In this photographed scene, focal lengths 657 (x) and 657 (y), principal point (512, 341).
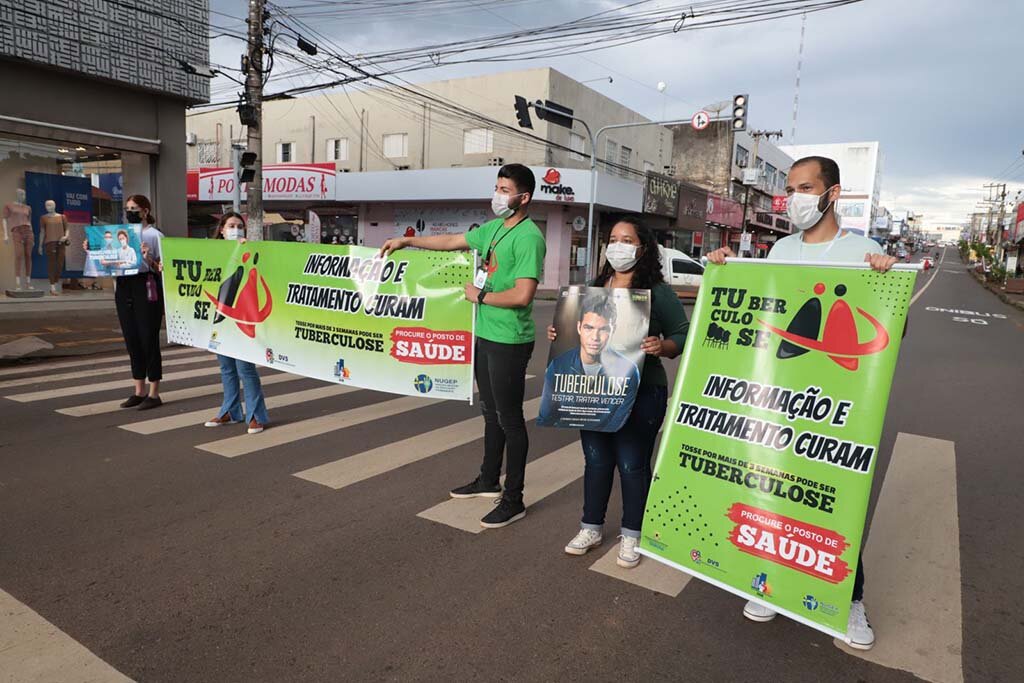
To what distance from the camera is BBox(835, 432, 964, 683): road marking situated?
288 cm

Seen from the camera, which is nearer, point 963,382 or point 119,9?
point 963,382

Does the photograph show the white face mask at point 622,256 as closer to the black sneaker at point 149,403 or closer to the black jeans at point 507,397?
the black jeans at point 507,397

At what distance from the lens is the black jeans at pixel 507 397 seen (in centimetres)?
396

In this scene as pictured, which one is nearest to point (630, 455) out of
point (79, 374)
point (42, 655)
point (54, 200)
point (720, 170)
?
point (42, 655)

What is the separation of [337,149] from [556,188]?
13518 mm

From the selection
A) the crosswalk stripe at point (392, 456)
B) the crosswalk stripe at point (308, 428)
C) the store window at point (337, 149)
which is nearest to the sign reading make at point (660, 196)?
the store window at point (337, 149)

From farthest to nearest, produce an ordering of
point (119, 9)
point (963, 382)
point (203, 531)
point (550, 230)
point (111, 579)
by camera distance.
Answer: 1. point (550, 230)
2. point (119, 9)
3. point (963, 382)
4. point (203, 531)
5. point (111, 579)

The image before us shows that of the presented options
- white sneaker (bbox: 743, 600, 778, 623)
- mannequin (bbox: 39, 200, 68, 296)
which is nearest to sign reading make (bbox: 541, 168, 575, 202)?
mannequin (bbox: 39, 200, 68, 296)

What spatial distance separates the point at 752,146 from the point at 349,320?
173ft

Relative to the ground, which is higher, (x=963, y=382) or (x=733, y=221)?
(x=733, y=221)

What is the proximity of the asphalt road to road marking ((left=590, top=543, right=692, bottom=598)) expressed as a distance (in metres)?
0.04

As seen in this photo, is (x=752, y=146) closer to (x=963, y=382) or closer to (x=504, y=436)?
(x=963, y=382)

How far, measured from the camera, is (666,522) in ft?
9.95

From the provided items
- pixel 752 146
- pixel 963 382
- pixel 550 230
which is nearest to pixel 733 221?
pixel 752 146
